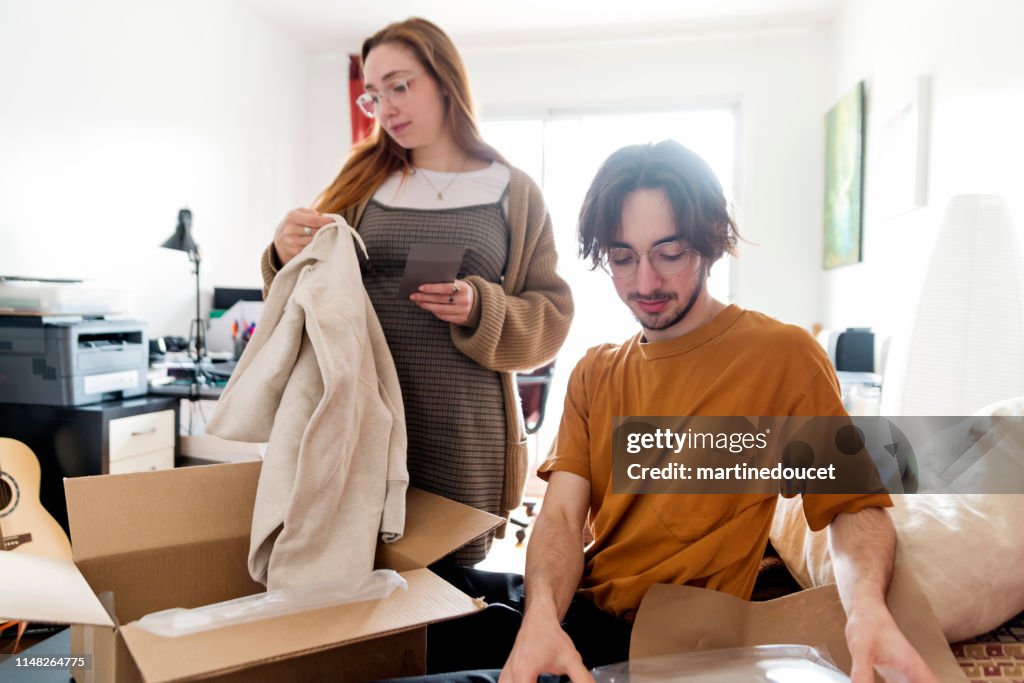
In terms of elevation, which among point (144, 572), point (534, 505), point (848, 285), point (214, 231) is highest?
point (214, 231)

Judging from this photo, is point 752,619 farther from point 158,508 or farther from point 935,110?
point 935,110

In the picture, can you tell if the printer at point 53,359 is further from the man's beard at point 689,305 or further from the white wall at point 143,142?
the man's beard at point 689,305

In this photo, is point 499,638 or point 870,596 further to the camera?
point 499,638

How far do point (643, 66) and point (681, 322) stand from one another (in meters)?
3.80

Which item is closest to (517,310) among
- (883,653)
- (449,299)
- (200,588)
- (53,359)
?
(449,299)

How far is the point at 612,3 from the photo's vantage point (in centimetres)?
396

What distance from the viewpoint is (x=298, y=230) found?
120cm

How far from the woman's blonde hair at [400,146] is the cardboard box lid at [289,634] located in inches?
33.4

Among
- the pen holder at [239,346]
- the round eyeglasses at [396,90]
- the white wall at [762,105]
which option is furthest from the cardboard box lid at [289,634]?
the white wall at [762,105]

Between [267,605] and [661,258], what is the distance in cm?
70

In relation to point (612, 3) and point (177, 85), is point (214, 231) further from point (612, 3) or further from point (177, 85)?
point (612, 3)

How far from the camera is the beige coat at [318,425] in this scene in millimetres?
997

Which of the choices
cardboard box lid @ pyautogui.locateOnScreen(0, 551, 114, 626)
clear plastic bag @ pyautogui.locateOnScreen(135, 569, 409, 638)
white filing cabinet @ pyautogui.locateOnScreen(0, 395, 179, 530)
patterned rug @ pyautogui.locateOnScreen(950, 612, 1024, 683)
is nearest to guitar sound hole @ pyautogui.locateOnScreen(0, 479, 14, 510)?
white filing cabinet @ pyautogui.locateOnScreen(0, 395, 179, 530)

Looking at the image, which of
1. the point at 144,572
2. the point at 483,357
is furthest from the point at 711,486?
the point at 144,572
